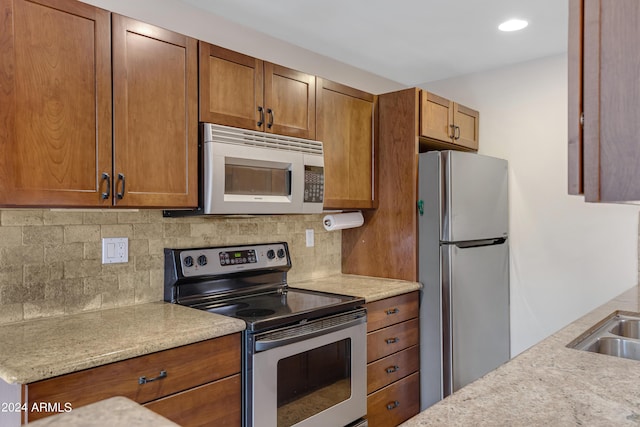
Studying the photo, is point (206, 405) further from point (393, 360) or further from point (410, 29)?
point (410, 29)

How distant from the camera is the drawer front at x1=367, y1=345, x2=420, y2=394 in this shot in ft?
8.15

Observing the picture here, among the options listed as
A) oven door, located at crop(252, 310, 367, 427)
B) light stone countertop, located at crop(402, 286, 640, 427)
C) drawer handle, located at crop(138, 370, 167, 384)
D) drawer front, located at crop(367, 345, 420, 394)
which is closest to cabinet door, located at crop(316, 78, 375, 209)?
oven door, located at crop(252, 310, 367, 427)

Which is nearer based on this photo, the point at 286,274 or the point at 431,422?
the point at 431,422

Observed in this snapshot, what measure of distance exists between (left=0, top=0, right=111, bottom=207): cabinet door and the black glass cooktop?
75 cm

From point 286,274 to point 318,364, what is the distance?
0.77 m

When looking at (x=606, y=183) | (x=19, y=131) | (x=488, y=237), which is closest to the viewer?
(x=606, y=183)

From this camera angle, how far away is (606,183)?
0.50 m

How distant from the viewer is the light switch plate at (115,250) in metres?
2.01

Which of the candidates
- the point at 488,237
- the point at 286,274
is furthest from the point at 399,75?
the point at 286,274

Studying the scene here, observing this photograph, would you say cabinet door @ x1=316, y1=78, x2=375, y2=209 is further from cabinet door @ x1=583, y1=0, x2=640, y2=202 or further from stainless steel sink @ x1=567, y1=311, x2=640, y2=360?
cabinet door @ x1=583, y1=0, x2=640, y2=202

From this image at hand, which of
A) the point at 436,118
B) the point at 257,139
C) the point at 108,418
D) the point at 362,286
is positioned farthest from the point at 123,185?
the point at 436,118

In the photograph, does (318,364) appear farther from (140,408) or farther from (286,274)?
(140,408)

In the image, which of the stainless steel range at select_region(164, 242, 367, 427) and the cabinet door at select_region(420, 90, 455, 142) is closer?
the stainless steel range at select_region(164, 242, 367, 427)

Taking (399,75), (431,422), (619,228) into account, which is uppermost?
(399,75)
